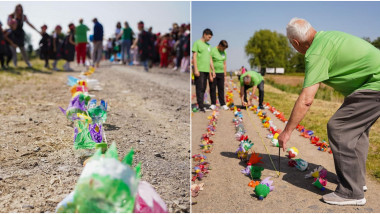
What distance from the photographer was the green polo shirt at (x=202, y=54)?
7.05 m

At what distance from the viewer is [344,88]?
286 cm

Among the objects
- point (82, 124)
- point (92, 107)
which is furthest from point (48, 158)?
point (92, 107)

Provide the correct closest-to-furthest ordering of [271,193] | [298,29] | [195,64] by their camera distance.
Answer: [298,29] < [271,193] < [195,64]

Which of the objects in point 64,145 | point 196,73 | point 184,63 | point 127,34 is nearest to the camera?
point 64,145

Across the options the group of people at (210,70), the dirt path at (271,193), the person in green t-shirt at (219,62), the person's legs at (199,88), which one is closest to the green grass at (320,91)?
the group of people at (210,70)

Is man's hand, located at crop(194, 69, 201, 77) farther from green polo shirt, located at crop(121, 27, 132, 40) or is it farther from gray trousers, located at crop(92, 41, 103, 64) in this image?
green polo shirt, located at crop(121, 27, 132, 40)

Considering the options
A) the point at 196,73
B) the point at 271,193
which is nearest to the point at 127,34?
the point at 196,73

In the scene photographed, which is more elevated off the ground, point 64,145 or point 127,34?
point 127,34

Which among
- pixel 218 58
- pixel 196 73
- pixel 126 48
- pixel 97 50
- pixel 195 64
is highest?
pixel 126 48

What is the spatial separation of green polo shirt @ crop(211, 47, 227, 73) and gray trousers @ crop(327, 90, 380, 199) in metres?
5.01

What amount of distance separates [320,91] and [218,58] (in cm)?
359

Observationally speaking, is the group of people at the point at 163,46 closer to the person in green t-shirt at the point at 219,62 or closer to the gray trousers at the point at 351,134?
the person in green t-shirt at the point at 219,62

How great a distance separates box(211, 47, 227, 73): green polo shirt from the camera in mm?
7664

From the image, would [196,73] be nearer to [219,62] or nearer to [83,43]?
[219,62]
